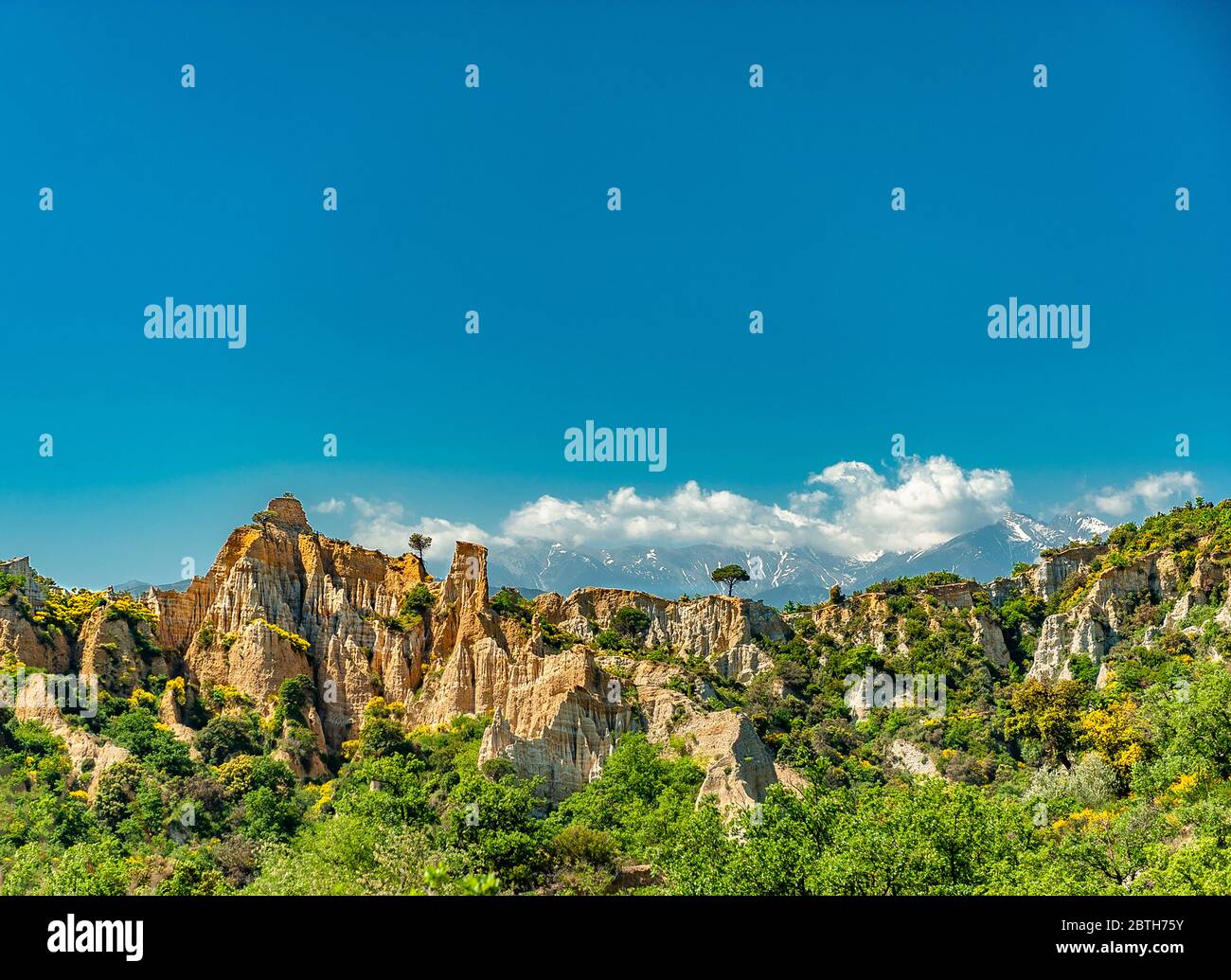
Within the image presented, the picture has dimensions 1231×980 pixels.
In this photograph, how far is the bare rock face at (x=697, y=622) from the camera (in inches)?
2913

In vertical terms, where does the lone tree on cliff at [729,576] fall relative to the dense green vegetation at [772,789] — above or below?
above

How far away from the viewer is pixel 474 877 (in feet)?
23.0

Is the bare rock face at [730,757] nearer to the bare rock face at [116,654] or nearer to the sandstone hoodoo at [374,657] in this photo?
the sandstone hoodoo at [374,657]

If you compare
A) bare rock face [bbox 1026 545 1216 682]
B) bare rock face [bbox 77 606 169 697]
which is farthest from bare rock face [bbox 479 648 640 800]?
bare rock face [bbox 1026 545 1216 682]

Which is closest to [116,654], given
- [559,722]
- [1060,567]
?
[559,722]

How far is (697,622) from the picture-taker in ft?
257

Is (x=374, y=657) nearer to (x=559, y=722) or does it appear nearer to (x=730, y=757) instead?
(x=559, y=722)

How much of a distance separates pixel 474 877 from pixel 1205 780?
31721mm

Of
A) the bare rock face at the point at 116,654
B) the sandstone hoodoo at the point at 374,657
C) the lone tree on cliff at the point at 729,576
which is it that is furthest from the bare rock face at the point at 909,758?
the bare rock face at the point at 116,654

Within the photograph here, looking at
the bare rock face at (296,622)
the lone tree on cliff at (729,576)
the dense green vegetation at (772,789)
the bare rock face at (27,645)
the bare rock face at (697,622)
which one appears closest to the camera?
the dense green vegetation at (772,789)

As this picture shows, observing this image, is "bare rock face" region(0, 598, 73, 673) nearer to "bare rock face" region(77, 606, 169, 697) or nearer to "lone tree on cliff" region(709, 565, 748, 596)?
"bare rock face" region(77, 606, 169, 697)

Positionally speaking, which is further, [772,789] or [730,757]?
[730,757]

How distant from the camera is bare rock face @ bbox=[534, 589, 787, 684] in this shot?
74.0 metres
